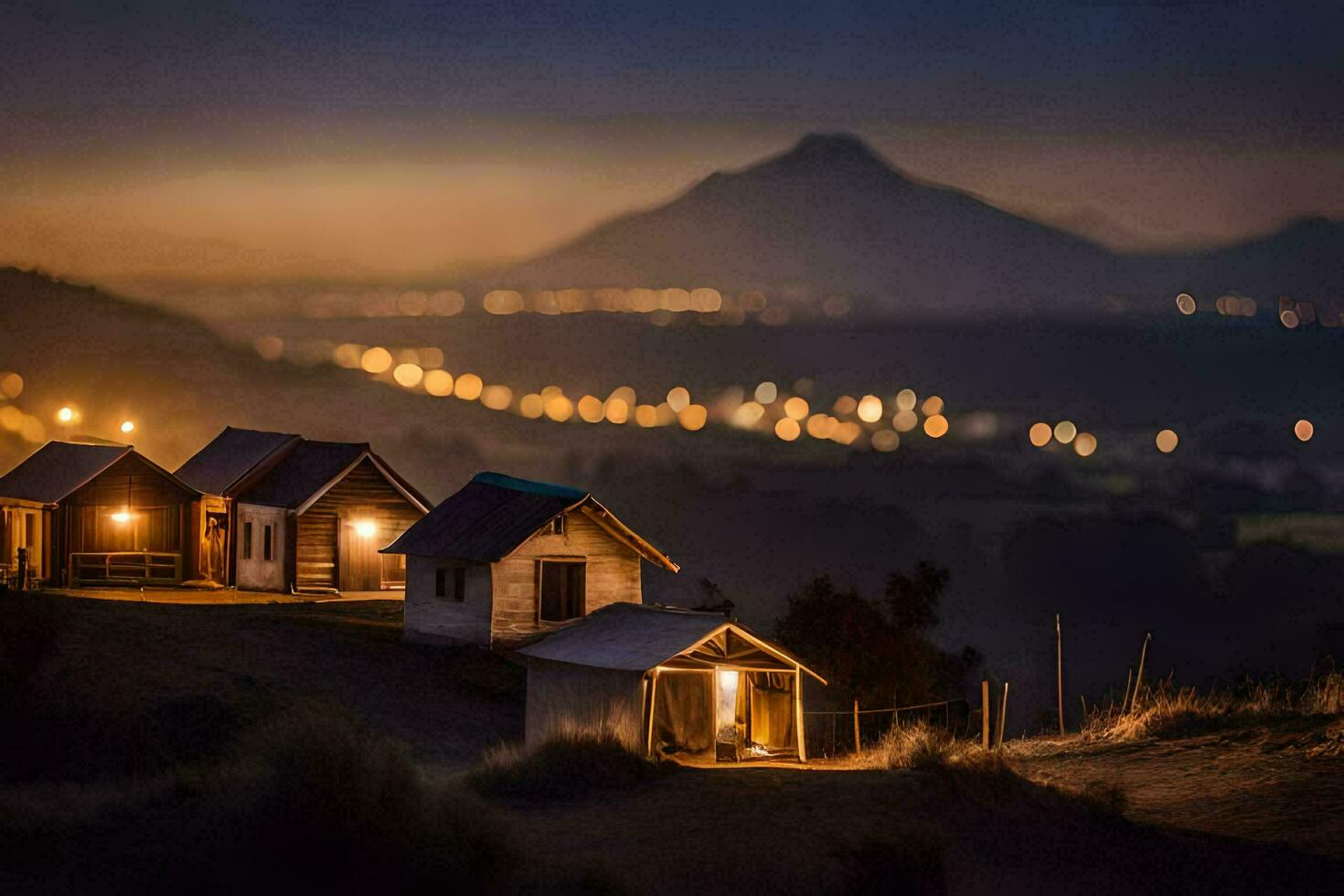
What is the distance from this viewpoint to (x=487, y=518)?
40031 mm

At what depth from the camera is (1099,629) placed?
2685 inches

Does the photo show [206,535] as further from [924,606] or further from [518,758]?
[518,758]

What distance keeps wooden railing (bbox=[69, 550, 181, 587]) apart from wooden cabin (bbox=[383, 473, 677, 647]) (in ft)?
39.8

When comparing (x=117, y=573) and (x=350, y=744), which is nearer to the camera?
(x=350, y=744)

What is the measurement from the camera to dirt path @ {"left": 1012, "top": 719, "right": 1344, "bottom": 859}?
2258cm

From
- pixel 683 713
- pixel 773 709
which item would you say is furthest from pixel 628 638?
pixel 773 709

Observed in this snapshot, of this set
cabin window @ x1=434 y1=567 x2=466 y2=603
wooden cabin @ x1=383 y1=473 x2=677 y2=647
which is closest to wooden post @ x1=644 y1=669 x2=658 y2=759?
wooden cabin @ x1=383 y1=473 x2=677 y2=647

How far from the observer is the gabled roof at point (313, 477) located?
4744 centimetres

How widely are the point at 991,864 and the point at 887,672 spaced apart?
73.1 ft

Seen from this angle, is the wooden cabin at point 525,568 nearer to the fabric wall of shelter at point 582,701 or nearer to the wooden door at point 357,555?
the fabric wall of shelter at point 582,701

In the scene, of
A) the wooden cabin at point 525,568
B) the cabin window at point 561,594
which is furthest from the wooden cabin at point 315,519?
the cabin window at point 561,594


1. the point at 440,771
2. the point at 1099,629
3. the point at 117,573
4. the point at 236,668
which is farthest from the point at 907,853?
the point at 1099,629

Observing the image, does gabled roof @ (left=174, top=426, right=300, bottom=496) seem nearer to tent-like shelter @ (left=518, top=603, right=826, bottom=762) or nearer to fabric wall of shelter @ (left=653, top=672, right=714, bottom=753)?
tent-like shelter @ (left=518, top=603, right=826, bottom=762)

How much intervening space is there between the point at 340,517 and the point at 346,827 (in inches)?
1245
